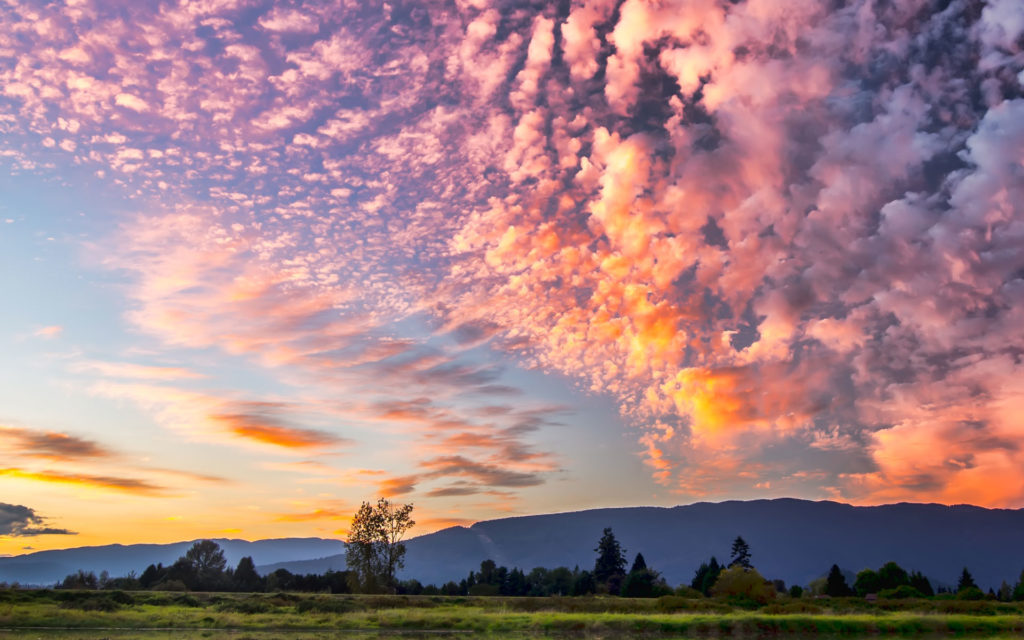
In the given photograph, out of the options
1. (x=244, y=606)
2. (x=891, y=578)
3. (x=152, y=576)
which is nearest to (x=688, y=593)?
(x=891, y=578)

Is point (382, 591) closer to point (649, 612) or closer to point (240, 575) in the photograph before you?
point (240, 575)

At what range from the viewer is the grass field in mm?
41844

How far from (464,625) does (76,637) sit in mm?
21416

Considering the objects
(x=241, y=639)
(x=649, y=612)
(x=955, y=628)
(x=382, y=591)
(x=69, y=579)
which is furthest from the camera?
(x=382, y=591)

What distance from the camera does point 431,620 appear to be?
46.1 metres

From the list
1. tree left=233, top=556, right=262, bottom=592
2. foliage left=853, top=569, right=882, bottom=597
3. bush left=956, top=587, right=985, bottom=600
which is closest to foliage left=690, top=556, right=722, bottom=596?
foliage left=853, top=569, right=882, bottom=597

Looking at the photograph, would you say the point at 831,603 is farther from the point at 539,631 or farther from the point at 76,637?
the point at 76,637

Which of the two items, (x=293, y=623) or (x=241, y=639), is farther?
(x=293, y=623)

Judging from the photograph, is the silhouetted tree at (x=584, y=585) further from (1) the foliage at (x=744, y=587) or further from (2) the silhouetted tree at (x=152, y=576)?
(2) the silhouetted tree at (x=152, y=576)

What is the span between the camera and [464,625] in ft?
149

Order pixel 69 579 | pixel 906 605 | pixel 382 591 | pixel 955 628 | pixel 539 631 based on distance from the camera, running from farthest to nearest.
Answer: pixel 382 591 < pixel 69 579 < pixel 906 605 < pixel 955 628 < pixel 539 631

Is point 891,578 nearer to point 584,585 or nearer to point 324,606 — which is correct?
point 584,585

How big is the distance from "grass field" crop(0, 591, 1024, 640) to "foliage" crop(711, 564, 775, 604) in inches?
264

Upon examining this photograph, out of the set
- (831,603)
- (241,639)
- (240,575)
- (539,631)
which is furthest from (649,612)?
(240,575)
